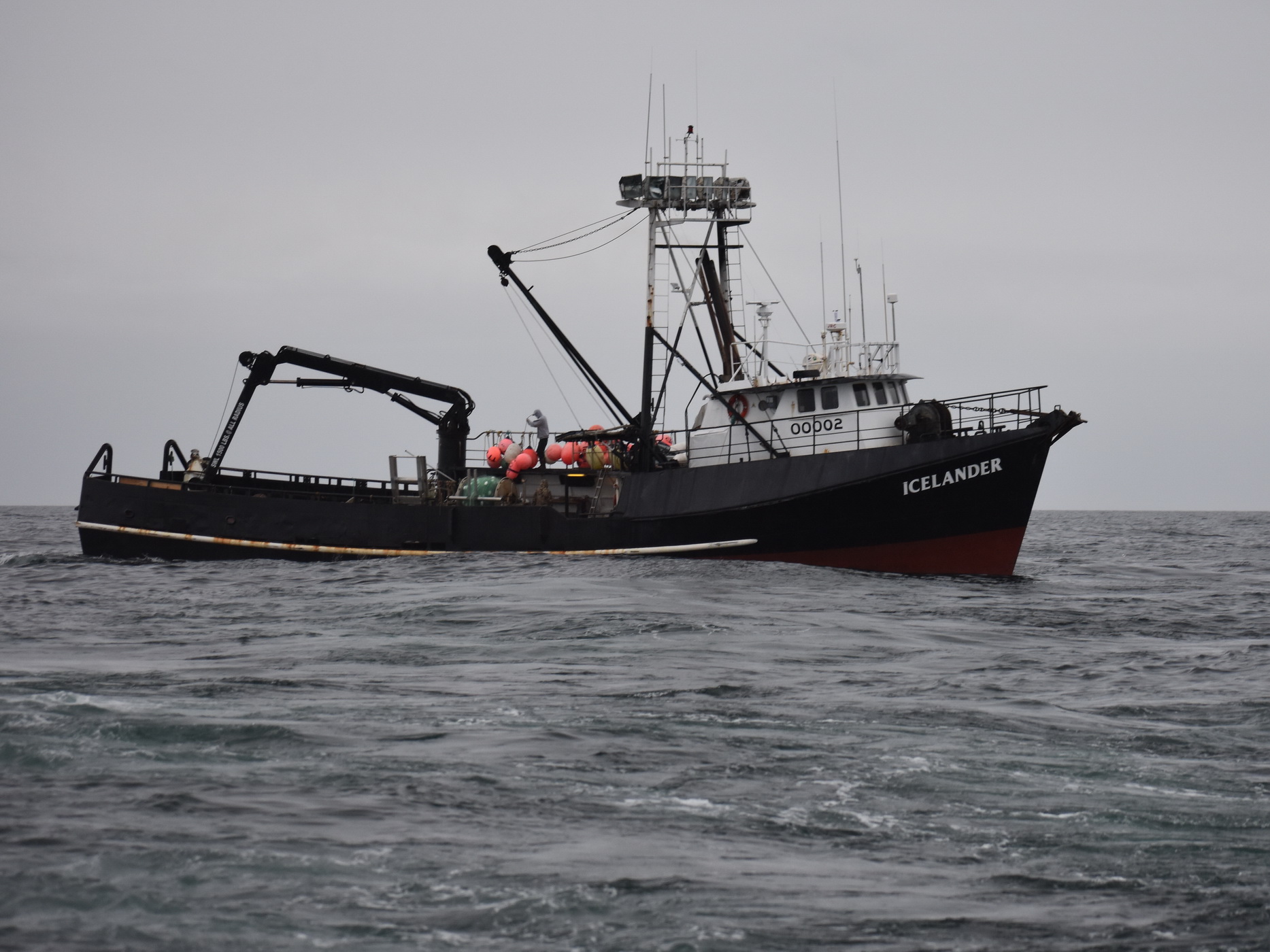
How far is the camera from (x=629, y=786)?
8.26 meters

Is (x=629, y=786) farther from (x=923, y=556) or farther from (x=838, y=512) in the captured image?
(x=923, y=556)

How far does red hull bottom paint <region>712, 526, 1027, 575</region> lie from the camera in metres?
24.2

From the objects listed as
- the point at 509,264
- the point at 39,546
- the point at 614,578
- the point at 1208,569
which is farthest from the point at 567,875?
the point at 39,546

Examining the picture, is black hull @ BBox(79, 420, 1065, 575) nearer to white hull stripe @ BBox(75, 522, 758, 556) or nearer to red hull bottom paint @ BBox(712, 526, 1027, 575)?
red hull bottom paint @ BBox(712, 526, 1027, 575)

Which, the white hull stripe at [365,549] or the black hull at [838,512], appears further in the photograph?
the white hull stripe at [365,549]

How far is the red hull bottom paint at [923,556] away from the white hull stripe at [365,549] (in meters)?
1.24

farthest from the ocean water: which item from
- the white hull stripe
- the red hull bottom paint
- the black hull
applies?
the white hull stripe

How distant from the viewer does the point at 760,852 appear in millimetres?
7098

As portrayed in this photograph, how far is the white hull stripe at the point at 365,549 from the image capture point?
24.8 meters

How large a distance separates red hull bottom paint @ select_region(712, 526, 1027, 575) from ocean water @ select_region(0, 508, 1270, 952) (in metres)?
7.47

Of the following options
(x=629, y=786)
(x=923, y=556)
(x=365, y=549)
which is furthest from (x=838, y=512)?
(x=629, y=786)

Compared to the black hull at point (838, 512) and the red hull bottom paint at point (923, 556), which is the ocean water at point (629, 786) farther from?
the red hull bottom paint at point (923, 556)

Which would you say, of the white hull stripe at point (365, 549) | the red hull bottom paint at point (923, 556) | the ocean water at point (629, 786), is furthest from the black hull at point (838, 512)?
the ocean water at point (629, 786)

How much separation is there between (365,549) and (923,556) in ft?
38.8
